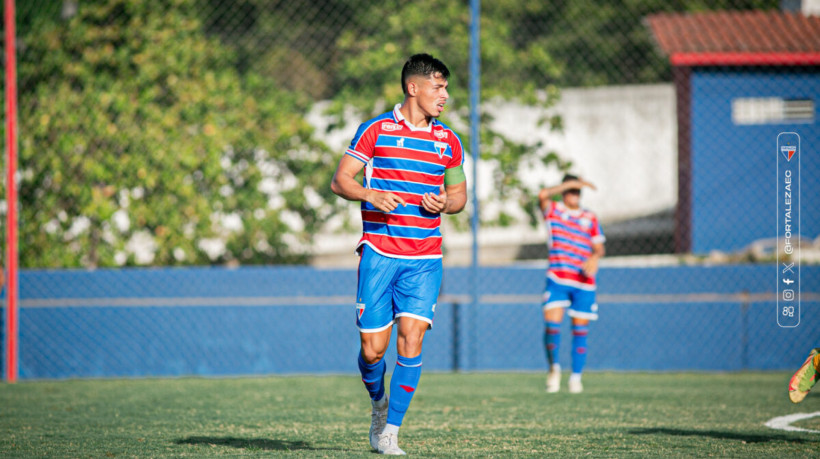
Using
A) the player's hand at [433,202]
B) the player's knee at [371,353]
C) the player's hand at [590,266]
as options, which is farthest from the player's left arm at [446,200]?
the player's hand at [590,266]

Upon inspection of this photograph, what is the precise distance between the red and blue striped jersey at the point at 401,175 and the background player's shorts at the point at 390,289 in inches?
2.1

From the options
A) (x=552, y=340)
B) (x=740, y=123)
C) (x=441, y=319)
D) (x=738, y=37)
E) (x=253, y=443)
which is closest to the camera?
(x=253, y=443)

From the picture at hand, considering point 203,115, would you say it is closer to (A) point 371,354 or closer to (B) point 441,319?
(B) point 441,319

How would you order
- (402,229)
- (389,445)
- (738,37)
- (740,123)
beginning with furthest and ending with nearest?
(738,37) → (740,123) → (402,229) → (389,445)

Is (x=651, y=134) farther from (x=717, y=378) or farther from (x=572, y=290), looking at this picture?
(x=572, y=290)

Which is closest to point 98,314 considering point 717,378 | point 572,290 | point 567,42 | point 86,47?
point 86,47

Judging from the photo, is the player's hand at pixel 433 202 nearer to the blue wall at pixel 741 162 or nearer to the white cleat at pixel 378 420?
the white cleat at pixel 378 420

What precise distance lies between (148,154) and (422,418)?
5.55 meters

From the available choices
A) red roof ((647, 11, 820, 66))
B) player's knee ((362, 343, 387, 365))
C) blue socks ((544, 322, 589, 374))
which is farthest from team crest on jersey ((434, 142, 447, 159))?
red roof ((647, 11, 820, 66))

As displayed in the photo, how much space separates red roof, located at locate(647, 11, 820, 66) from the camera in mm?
11703

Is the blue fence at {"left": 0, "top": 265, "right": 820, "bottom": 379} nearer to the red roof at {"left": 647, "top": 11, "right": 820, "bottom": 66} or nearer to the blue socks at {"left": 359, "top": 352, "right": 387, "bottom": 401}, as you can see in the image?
the red roof at {"left": 647, "top": 11, "right": 820, "bottom": 66}

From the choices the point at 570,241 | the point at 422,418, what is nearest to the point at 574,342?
the point at 570,241

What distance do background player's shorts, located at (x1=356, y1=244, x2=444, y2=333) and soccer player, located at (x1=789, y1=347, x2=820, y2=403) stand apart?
5.91 feet

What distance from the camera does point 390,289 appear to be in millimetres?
4742
